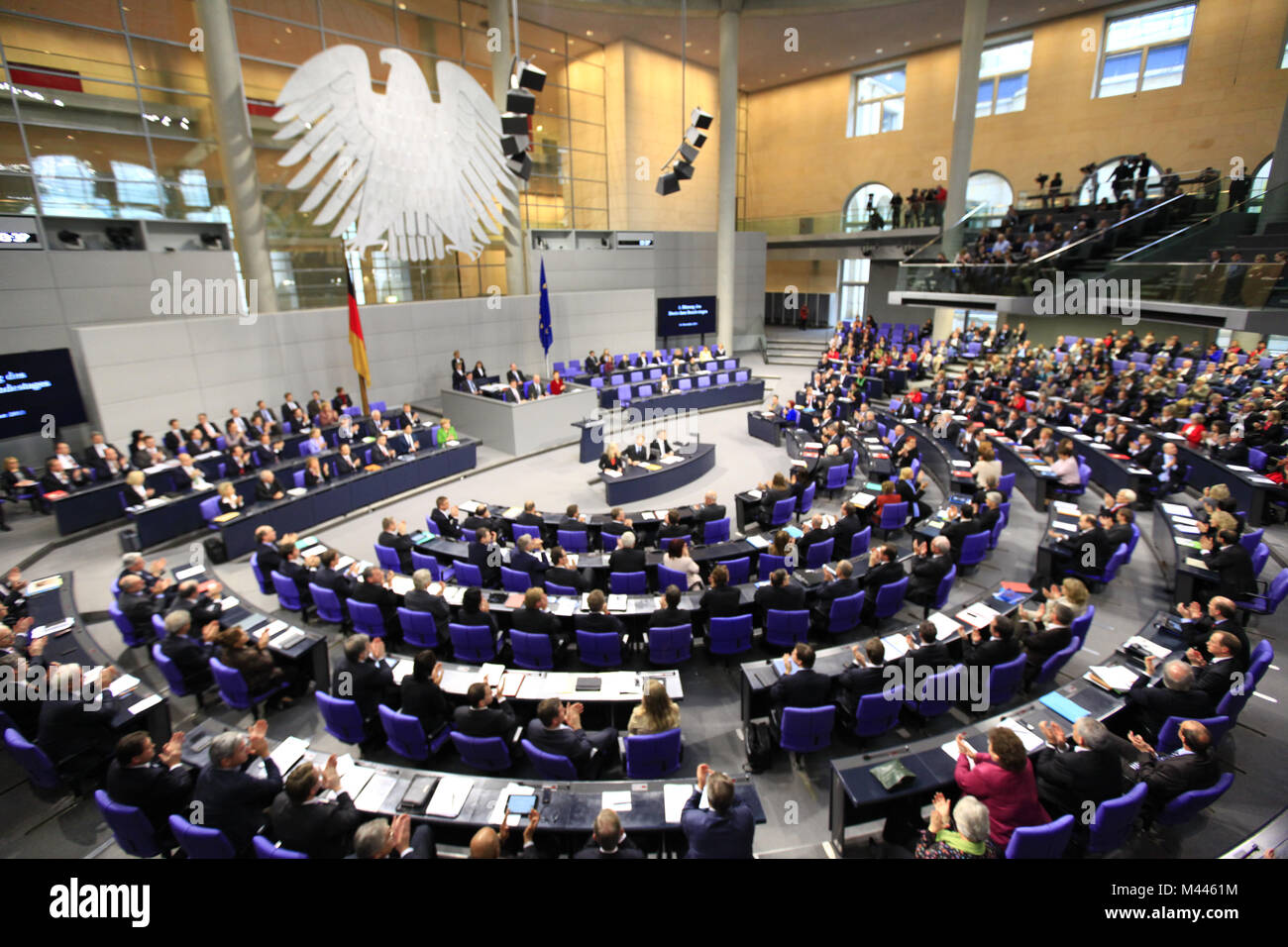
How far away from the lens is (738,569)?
801 cm

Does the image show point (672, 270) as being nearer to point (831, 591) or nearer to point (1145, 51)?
point (1145, 51)

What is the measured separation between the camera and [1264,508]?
910 centimetres

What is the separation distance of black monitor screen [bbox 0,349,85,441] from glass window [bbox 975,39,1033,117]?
2843cm

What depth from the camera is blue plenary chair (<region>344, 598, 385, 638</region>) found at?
22.1 ft

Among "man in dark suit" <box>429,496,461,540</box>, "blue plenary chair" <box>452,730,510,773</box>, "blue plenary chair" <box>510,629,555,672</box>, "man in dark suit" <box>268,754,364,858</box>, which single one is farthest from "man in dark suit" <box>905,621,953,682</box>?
"man in dark suit" <box>429,496,461,540</box>

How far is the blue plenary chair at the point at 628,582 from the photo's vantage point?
7.45m

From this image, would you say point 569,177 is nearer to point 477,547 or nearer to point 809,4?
point 809,4

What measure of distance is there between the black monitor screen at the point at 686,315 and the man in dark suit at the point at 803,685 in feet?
70.5

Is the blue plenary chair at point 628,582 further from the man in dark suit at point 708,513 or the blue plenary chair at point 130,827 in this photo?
the blue plenary chair at point 130,827

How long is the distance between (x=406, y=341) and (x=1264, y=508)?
1859 cm

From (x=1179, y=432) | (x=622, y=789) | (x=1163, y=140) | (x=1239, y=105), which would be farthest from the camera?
(x=1163, y=140)

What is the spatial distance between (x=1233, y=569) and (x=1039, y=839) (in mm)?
5234
